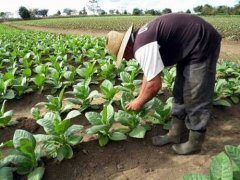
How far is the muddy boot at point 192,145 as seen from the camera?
317 centimetres

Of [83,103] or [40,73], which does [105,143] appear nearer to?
[83,103]

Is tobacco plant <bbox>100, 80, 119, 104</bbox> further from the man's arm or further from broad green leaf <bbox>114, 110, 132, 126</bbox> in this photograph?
the man's arm

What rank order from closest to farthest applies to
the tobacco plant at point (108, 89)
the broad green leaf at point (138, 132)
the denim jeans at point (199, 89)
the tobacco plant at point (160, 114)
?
the denim jeans at point (199, 89) → the broad green leaf at point (138, 132) → the tobacco plant at point (160, 114) → the tobacco plant at point (108, 89)

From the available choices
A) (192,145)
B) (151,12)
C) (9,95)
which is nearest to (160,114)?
(192,145)

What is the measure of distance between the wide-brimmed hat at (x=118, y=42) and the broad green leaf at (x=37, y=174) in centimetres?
120

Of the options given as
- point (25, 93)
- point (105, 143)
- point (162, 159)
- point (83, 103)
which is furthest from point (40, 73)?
point (162, 159)

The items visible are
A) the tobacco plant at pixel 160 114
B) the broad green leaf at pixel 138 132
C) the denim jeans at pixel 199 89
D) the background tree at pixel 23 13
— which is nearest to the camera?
the denim jeans at pixel 199 89

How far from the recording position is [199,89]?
9.75ft

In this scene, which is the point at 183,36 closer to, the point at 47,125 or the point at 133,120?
the point at 133,120

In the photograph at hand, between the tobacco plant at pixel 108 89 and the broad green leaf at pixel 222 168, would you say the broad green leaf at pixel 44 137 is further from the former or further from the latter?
the broad green leaf at pixel 222 168

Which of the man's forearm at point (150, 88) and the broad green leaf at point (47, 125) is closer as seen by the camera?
the man's forearm at point (150, 88)

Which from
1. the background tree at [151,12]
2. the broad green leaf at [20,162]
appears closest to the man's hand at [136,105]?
the broad green leaf at [20,162]

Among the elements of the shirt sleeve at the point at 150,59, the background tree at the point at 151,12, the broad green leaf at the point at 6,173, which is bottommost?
the background tree at the point at 151,12

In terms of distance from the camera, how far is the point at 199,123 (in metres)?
3.08
